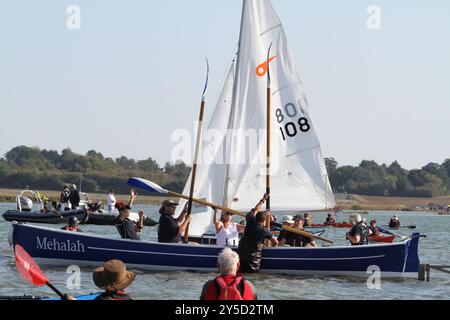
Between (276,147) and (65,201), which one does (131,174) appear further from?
(276,147)

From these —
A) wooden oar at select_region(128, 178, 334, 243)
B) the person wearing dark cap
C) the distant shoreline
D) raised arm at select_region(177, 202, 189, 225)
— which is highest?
wooden oar at select_region(128, 178, 334, 243)

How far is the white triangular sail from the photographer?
22672 mm

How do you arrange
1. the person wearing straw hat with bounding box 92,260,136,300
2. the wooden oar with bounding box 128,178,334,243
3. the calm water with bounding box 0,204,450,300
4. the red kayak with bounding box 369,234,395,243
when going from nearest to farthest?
the person wearing straw hat with bounding box 92,260,136,300, the calm water with bounding box 0,204,450,300, the wooden oar with bounding box 128,178,334,243, the red kayak with bounding box 369,234,395,243

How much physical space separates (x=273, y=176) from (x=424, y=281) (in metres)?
5.07

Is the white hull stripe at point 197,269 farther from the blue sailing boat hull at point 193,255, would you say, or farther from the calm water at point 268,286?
the calm water at point 268,286

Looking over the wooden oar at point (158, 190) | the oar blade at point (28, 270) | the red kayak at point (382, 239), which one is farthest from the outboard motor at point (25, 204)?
the oar blade at point (28, 270)

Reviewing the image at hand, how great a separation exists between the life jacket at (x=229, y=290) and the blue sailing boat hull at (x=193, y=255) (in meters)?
11.2

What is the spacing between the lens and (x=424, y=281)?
19547 mm

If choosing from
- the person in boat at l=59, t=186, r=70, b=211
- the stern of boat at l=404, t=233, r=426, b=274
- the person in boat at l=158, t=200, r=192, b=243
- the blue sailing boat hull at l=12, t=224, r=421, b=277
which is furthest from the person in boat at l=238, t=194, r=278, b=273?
the person in boat at l=59, t=186, r=70, b=211

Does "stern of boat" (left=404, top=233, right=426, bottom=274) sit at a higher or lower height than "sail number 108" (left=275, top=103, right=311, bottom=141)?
lower

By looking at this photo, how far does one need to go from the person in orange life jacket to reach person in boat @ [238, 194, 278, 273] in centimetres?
964

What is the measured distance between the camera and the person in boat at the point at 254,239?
17.8m

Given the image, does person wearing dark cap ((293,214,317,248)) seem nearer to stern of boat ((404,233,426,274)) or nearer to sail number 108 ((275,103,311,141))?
stern of boat ((404,233,426,274))

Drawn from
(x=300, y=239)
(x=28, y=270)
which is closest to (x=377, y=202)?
(x=300, y=239)
